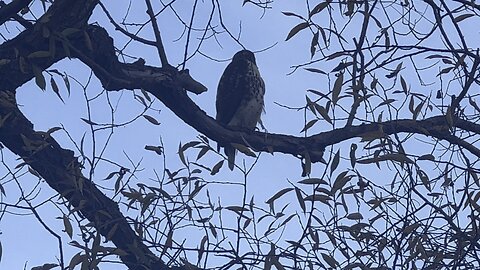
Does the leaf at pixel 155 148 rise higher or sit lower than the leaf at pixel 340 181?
higher

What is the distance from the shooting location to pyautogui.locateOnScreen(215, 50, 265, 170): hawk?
23.8ft

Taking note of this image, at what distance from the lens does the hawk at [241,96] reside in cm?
727

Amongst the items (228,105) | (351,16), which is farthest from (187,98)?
(228,105)

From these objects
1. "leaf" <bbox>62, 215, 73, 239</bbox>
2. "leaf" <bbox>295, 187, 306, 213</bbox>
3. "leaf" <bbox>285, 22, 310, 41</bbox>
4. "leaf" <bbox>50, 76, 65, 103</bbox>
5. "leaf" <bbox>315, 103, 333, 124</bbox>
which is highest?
"leaf" <bbox>50, 76, 65, 103</bbox>

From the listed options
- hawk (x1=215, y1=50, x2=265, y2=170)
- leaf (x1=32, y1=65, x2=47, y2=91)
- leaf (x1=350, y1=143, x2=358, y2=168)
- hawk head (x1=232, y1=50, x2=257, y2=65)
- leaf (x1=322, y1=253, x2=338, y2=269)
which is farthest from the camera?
hawk head (x1=232, y1=50, x2=257, y2=65)

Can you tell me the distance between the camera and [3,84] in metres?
4.25

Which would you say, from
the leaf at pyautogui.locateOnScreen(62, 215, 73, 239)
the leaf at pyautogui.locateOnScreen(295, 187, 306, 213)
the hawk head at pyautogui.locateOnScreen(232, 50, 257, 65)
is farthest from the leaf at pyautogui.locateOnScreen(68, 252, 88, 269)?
the hawk head at pyautogui.locateOnScreen(232, 50, 257, 65)

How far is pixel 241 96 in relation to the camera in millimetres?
7281

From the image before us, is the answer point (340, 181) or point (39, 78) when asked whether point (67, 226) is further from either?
point (340, 181)

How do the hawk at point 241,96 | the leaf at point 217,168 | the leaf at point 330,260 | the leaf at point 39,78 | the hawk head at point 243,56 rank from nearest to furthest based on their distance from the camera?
the leaf at point 330,260
the leaf at point 217,168
the leaf at point 39,78
the hawk at point 241,96
the hawk head at point 243,56

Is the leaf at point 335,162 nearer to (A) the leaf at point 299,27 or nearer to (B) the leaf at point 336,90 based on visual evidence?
(B) the leaf at point 336,90

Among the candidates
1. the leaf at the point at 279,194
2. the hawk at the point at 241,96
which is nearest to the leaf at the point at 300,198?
the leaf at the point at 279,194

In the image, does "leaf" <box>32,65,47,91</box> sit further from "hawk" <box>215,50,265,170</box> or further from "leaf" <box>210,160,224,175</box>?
"hawk" <box>215,50,265,170</box>

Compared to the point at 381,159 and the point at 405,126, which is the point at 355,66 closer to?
the point at 381,159
